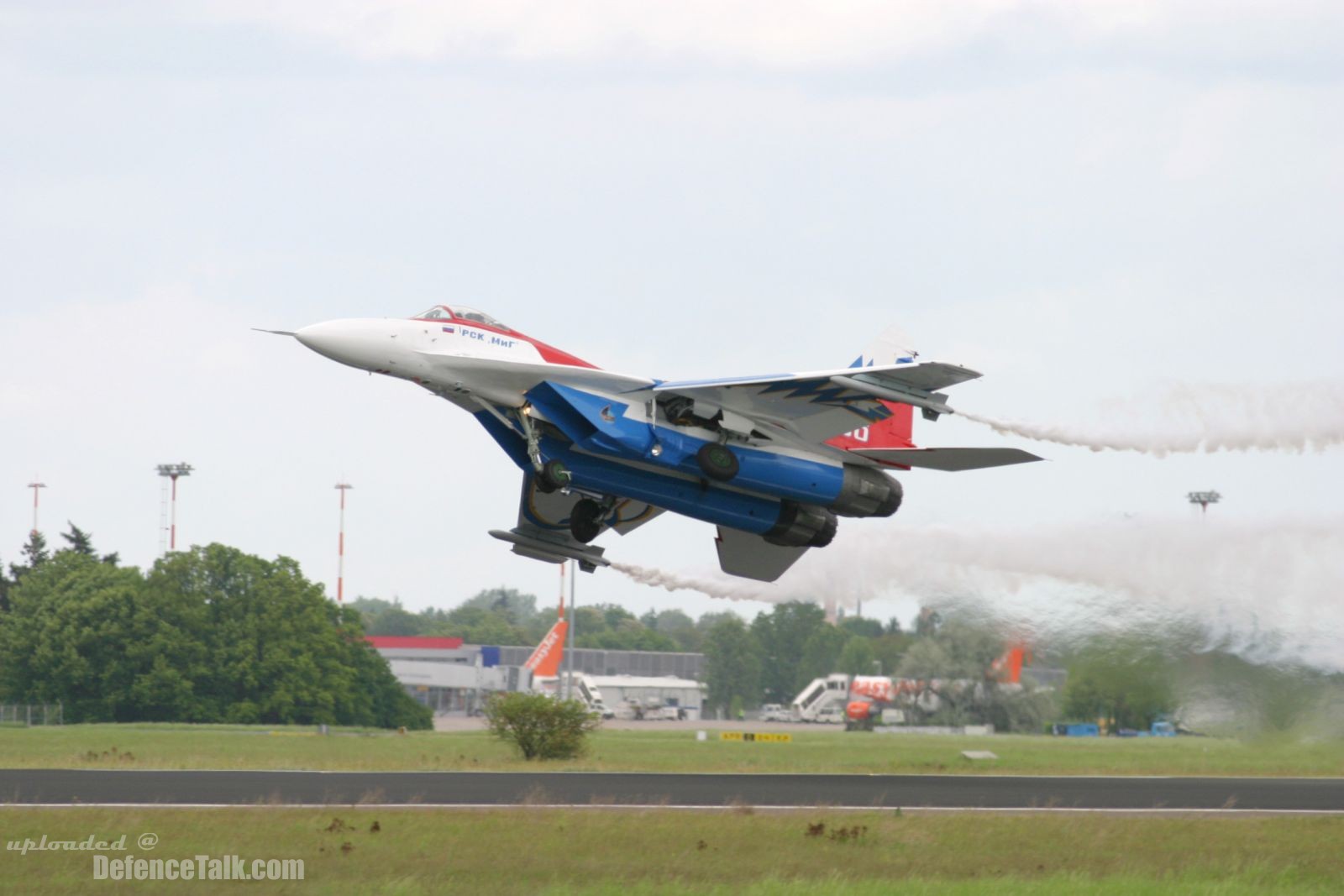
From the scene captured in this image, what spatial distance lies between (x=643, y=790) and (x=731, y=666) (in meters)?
84.9

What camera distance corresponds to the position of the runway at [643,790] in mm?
25531

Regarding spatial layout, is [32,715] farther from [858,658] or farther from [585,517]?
[585,517]

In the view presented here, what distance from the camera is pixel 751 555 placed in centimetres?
2588

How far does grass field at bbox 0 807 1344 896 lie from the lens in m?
17.7

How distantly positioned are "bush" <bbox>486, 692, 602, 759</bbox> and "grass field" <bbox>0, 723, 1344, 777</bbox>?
56cm

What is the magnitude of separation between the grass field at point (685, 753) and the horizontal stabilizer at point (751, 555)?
10.4m

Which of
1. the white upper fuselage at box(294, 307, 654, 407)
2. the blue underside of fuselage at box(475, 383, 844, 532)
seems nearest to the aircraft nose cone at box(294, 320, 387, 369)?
the white upper fuselage at box(294, 307, 654, 407)

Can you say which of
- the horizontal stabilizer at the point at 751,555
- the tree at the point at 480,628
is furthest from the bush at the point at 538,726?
the tree at the point at 480,628

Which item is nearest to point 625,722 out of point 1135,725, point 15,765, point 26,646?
point 26,646

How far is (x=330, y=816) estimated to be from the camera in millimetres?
21984

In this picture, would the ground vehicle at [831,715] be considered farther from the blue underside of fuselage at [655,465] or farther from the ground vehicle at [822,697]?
the blue underside of fuselage at [655,465]

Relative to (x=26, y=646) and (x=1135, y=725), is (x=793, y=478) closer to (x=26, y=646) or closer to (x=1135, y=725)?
(x=1135, y=725)

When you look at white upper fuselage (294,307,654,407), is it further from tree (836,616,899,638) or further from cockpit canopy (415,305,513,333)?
Answer: tree (836,616,899,638)

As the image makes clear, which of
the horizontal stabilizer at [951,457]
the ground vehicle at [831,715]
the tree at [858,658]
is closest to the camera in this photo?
the horizontal stabilizer at [951,457]
